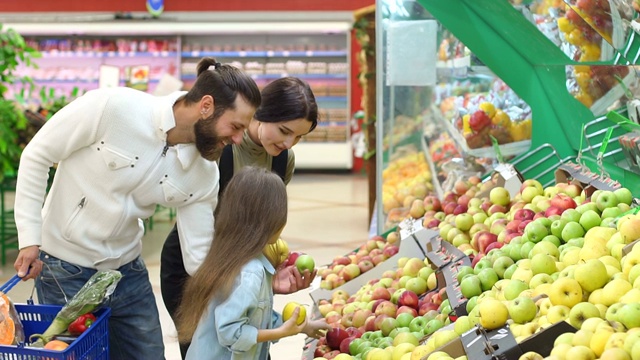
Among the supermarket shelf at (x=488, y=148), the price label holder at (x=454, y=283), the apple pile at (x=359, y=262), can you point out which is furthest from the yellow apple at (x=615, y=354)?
the supermarket shelf at (x=488, y=148)

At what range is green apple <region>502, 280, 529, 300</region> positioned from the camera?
247cm

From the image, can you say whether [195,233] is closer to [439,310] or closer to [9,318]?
[9,318]

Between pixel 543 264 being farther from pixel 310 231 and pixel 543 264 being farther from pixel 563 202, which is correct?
pixel 310 231

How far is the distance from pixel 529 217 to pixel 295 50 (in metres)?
10.9

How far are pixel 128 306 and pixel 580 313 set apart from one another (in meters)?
1.57

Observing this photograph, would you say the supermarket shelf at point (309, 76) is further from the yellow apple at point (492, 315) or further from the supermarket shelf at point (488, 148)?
the yellow apple at point (492, 315)

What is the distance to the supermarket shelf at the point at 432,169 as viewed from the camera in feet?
16.0

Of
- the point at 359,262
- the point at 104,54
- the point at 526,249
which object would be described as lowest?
the point at 104,54

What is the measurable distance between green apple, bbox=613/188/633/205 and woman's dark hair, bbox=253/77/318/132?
3.69 feet

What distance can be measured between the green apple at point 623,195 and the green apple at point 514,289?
0.67 metres

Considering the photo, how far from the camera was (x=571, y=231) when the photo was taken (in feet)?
9.58

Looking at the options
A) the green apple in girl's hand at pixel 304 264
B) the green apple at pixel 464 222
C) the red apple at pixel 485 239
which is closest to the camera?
the green apple in girl's hand at pixel 304 264

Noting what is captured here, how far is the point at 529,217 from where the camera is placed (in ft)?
11.1

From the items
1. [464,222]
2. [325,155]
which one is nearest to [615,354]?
[464,222]
